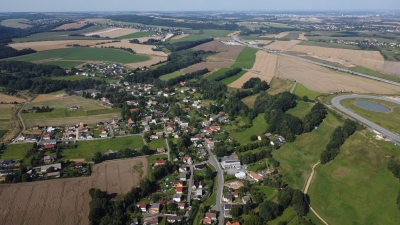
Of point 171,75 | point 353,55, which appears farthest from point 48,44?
point 353,55

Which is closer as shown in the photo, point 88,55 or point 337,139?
point 337,139

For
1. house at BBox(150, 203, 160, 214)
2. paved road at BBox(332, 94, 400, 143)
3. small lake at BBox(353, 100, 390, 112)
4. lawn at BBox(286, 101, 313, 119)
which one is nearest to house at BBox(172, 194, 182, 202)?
house at BBox(150, 203, 160, 214)

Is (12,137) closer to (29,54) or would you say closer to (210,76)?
(210,76)

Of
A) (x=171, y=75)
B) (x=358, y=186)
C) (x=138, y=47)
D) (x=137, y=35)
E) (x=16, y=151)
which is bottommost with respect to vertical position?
(x=171, y=75)

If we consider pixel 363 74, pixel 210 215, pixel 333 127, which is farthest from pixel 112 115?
pixel 363 74

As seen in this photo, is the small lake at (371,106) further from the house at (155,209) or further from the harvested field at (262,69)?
the house at (155,209)

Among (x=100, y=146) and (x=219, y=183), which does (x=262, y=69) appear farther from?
(x=219, y=183)
